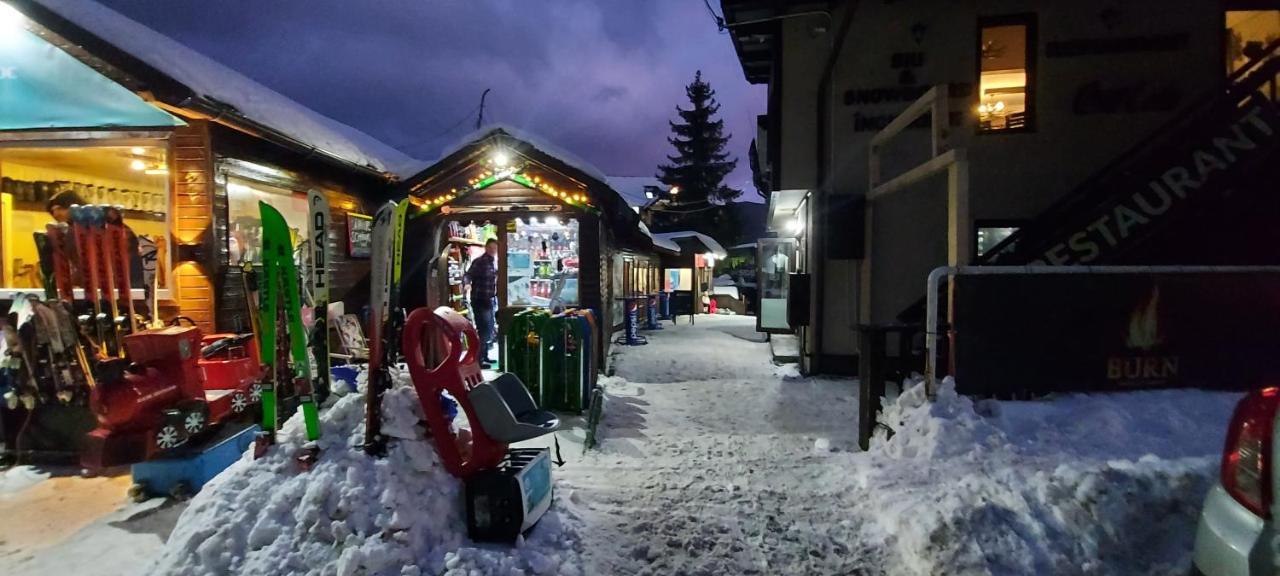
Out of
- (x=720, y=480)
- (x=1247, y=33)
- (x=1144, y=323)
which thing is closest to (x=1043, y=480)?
(x=720, y=480)

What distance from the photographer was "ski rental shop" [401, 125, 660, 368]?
398 inches

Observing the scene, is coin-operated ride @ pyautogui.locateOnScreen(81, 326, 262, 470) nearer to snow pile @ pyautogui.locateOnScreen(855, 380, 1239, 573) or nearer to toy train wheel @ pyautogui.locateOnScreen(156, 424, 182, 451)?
toy train wheel @ pyautogui.locateOnScreen(156, 424, 182, 451)

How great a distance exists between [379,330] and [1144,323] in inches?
238

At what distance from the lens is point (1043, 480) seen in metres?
3.71

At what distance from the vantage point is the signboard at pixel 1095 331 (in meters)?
5.10

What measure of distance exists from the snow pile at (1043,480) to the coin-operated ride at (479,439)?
7.39ft

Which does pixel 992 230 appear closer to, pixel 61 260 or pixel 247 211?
pixel 247 211

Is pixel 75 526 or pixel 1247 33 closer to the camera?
Answer: pixel 75 526

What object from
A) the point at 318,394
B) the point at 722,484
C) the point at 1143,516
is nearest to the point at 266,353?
the point at 318,394

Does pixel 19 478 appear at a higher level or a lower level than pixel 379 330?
lower

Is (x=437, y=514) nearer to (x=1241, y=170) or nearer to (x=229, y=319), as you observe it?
(x=229, y=319)

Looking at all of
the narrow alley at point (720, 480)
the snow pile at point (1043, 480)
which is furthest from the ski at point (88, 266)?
the snow pile at point (1043, 480)

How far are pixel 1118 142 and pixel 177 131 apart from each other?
12.7 m

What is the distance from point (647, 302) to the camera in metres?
18.4
